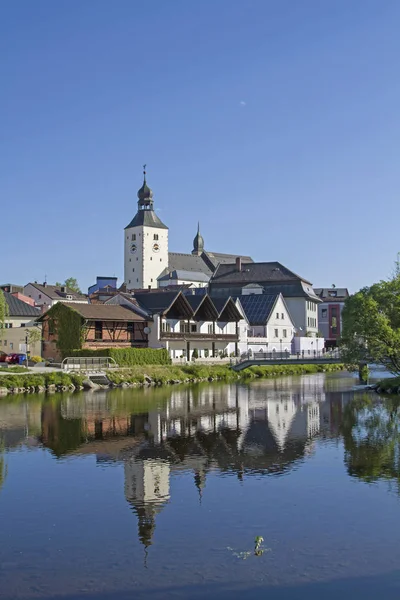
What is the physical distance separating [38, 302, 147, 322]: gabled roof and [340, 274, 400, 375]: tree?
2512 cm

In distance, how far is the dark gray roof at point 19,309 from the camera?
255 ft

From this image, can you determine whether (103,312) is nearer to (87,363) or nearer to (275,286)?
(87,363)

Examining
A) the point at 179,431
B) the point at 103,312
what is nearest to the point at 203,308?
the point at 103,312

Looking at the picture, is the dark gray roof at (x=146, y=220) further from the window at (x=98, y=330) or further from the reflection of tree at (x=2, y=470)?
the reflection of tree at (x=2, y=470)

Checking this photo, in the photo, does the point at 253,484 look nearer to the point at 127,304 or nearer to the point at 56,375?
the point at 56,375

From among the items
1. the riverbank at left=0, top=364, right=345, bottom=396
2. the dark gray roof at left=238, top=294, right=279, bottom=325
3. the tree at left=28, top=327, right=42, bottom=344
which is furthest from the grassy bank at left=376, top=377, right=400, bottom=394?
the dark gray roof at left=238, top=294, right=279, bottom=325

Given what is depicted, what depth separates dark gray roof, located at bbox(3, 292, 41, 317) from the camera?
77.8 meters

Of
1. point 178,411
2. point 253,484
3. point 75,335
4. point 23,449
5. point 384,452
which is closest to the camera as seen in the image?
point 253,484

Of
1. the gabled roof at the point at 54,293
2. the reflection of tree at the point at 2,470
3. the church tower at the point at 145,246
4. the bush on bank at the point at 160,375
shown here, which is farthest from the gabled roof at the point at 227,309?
the church tower at the point at 145,246

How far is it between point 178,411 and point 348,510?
2246 centimetres

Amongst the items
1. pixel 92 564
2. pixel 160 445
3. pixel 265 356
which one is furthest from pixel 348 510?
pixel 265 356

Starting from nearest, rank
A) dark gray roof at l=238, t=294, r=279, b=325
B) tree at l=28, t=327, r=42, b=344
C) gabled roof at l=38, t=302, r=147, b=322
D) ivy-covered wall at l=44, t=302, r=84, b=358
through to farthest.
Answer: ivy-covered wall at l=44, t=302, r=84, b=358 → gabled roof at l=38, t=302, r=147, b=322 → tree at l=28, t=327, r=42, b=344 → dark gray roof at l=238, t=294, r=279, b=325

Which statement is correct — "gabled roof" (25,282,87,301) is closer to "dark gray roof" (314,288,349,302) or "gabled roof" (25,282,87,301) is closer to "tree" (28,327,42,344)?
"tree" (28,327,42,344)

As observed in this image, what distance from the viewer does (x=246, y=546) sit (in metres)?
14.8
